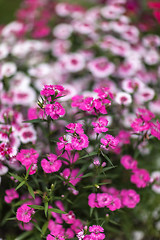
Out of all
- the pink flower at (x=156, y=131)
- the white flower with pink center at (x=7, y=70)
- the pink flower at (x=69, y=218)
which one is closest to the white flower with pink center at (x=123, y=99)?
the pink flower at (x=156, y=131)

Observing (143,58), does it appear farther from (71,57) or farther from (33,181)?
(33,181)

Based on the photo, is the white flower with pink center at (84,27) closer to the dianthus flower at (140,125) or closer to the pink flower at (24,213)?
the dianthus flower at (140,125)

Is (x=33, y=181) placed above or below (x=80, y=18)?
below

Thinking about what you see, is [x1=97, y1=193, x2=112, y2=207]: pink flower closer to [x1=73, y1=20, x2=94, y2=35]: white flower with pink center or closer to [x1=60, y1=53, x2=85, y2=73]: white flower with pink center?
[x1=60, y1=53, x2=85, y2=73]: white flower with pink center

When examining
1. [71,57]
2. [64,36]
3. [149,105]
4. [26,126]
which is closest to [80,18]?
[64,36]

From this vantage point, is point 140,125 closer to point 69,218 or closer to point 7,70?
point 69,218

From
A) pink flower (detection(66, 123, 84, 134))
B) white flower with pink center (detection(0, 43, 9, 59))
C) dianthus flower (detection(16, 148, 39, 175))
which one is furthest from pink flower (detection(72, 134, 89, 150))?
white flower with pink center (detection(0, 43, 9, 59))
